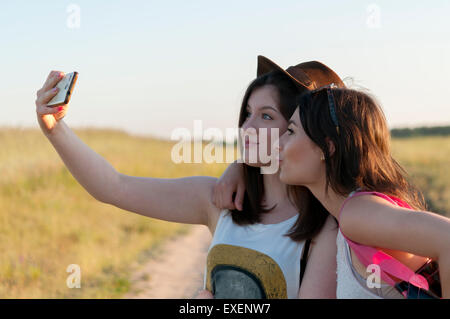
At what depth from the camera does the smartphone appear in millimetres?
2242

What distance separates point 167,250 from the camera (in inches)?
333

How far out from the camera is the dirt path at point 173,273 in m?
6.12

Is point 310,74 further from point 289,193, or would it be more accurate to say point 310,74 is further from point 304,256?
point 304,256

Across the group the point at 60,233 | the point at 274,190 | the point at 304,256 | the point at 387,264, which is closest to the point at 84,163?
A: the point at 274,190

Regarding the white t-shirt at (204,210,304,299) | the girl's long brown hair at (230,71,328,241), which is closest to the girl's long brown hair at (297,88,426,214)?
the girl's long brown hair at (230,71,328,241)

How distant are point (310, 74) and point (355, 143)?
689 millimetres

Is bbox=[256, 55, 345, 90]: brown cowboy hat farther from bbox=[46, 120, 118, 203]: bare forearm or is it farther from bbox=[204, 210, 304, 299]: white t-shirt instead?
bbox=[46, 120, 118, 203]: bare forearm

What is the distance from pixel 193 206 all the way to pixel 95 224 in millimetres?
6619

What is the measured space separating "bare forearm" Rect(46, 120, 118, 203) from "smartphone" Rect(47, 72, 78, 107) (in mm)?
198

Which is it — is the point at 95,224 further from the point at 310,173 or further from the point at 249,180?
the point at 310,173

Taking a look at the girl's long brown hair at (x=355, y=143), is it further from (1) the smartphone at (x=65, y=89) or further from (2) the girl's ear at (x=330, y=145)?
(1) the smartphone at (x=65, y=89)

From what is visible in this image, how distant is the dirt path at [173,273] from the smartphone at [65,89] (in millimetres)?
4022

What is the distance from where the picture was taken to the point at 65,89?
2.28 m

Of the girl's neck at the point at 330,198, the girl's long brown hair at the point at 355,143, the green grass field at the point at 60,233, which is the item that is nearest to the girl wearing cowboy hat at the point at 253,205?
the girl's neck at the point at 330,198
